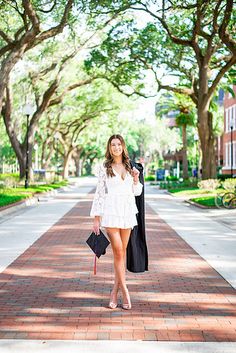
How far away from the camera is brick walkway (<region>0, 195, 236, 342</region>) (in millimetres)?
5848

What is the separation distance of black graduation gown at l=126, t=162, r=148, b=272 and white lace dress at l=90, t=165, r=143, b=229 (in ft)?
0.67

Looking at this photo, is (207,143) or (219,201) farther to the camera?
(207,143)

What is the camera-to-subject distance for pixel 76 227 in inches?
614

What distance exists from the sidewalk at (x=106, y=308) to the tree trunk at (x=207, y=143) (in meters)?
23.4

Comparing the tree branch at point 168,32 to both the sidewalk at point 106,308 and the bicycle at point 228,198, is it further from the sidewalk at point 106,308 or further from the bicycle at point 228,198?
the sidewalk at point 106,308

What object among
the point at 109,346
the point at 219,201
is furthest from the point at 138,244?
the point at 219,201

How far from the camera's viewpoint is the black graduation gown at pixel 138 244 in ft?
22.5

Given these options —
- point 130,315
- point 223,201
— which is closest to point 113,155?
point 130,315

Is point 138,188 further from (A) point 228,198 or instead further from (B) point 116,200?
(A) point 228,198

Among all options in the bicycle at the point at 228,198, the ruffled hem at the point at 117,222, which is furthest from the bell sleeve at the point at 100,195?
the bicycle at the point at 228,198

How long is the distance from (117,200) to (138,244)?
0.67 metres

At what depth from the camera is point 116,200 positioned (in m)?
6.61

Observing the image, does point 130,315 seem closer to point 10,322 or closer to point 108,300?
point 108,300

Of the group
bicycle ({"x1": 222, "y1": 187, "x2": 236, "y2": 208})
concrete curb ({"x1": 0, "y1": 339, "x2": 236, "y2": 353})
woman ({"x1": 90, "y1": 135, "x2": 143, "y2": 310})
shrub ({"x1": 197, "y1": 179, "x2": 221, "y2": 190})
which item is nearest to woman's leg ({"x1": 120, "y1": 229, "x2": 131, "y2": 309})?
woman ({"x1": 90, "y1": 135, "x2": 143, "y2": 310})
